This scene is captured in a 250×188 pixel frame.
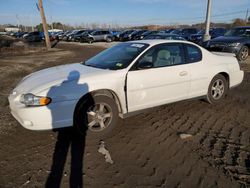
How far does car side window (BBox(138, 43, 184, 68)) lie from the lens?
4.05 m

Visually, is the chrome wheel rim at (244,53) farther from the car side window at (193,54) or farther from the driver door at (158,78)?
the driver door at (158,78)

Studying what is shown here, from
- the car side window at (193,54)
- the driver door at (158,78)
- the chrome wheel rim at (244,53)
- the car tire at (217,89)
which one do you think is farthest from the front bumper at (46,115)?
the chrome wheel rim at (244,53)

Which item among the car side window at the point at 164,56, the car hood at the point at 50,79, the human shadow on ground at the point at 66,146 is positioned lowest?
the human shadow on ground at the point at 66,146

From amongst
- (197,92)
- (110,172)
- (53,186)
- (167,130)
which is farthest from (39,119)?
(197,92)

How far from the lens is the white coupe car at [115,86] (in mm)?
3318

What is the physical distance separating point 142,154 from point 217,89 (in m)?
2.87

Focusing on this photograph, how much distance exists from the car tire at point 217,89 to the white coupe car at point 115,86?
4cm

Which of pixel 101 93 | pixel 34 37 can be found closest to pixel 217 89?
pixel 101 93

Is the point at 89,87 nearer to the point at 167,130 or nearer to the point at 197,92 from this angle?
the point at 167,130

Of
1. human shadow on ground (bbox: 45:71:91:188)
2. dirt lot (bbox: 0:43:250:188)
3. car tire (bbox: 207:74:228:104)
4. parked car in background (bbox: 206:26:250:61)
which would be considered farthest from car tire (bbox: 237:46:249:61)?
human shadow on ground (bbox: 45:71:91:188)

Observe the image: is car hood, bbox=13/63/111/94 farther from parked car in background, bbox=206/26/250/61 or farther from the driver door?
parked car in background, bbox=206/26/250/61

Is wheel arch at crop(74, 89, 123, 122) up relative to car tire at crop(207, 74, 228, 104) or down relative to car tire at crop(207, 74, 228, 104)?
up

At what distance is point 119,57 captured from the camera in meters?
4.23

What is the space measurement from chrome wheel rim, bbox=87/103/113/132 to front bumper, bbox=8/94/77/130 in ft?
1.12
